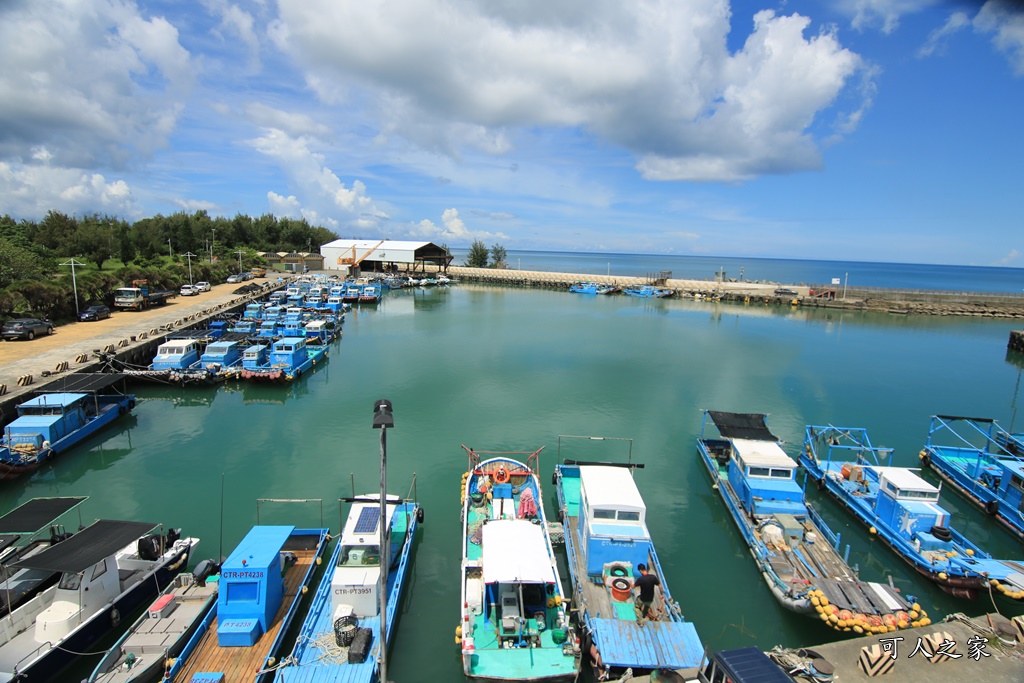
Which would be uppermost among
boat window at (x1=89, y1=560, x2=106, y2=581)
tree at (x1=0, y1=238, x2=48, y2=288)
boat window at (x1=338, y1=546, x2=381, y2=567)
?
tree at (x1=0, y1=238, x2=48, y2=288)

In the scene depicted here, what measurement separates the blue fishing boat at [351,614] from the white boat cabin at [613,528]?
5086 millimetres

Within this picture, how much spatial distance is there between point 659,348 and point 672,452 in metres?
24.8

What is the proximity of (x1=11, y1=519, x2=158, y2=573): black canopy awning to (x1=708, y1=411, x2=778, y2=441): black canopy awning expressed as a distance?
1922 cm

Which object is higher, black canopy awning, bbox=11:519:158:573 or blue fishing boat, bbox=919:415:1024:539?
black canopy awning, bbox=11:519:158:573

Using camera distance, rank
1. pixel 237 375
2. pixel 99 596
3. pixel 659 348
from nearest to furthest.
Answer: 1. pixel 99 596
2. pixel 237 375
3. pixel 659 348

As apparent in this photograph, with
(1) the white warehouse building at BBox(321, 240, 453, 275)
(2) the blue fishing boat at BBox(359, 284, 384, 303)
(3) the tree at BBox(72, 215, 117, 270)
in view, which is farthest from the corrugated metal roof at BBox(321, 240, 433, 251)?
(3) the tree at BBox(72, 215, 117, 270)

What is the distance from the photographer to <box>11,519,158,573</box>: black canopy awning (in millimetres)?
10953

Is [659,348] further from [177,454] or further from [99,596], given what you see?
[99,596]

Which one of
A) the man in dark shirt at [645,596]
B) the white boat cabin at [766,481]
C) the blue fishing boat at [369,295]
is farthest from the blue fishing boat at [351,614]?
the blue fishing boat at [369,295]

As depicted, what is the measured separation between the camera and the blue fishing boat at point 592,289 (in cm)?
9738

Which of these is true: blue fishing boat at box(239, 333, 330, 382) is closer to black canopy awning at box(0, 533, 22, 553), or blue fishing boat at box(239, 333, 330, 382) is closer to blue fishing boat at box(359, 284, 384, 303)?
black canopy awning at box(0, 533, 22, 553)

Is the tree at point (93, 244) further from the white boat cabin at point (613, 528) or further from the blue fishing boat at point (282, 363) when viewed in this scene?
the white boat cabin at point (613, 528)

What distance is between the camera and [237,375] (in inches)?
1320

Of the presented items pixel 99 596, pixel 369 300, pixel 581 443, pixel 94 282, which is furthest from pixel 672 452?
pixel 369 300
